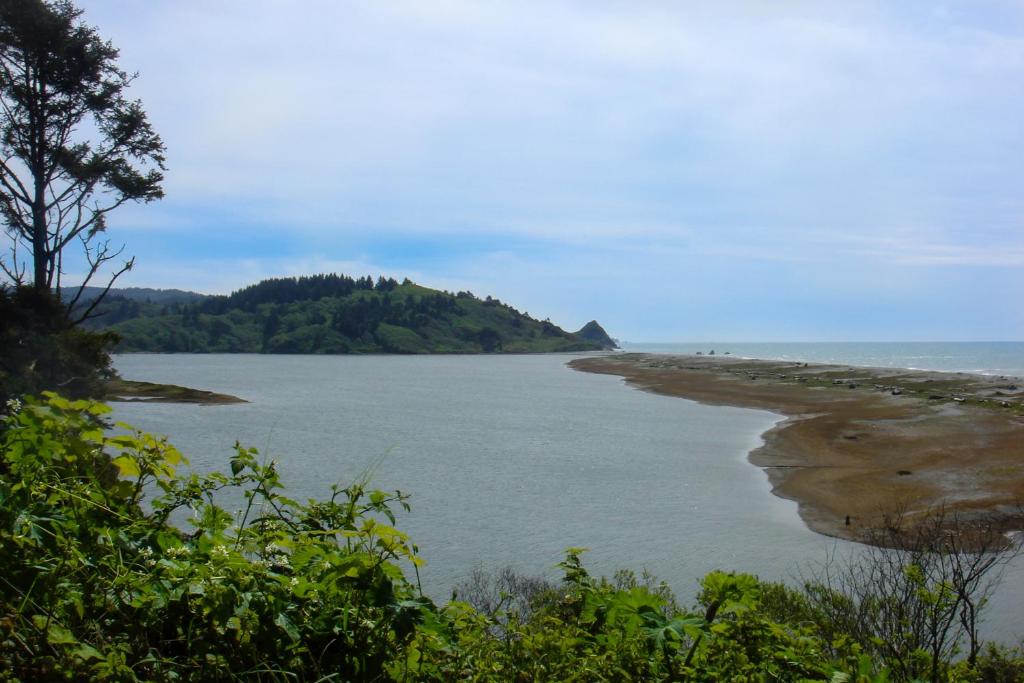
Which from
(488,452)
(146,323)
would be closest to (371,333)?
(146,323)

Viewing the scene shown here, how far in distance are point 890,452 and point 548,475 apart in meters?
14.4

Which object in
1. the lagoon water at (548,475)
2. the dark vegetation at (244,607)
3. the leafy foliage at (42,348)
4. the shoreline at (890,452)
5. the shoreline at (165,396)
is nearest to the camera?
the dark vegetation at (244,607)

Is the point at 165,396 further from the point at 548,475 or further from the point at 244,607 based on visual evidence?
the point at 244,607

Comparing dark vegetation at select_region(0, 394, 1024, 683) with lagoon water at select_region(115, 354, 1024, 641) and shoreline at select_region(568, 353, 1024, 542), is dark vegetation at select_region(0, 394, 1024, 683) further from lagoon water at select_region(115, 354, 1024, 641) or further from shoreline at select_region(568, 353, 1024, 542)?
shoreline at select_region(568, 353, 1024, 542)

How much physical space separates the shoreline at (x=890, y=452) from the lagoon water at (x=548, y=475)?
1341 mm

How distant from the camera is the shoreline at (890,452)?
19656 millimetres

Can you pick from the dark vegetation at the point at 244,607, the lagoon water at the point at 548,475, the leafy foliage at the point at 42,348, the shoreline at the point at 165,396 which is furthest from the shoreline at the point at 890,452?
the shoreline at the point at 165,396

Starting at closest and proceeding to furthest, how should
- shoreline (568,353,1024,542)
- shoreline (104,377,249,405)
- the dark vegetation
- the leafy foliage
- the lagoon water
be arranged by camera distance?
the dark vegetation, the lagoon water, the leafy foliage, shoreline (568,353,1024,542), shoreline (104,377,249,405)

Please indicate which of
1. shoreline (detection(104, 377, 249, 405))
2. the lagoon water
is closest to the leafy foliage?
the lagoon water

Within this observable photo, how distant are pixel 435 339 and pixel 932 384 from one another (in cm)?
14054

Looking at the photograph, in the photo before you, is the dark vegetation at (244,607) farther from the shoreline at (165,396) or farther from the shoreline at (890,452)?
the shoreline at (165,396)

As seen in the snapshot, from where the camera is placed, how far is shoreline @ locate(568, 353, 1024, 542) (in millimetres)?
19656

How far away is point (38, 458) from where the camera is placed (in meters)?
2.84

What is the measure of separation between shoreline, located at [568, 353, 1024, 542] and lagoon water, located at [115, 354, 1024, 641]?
A: 52.8 inches
